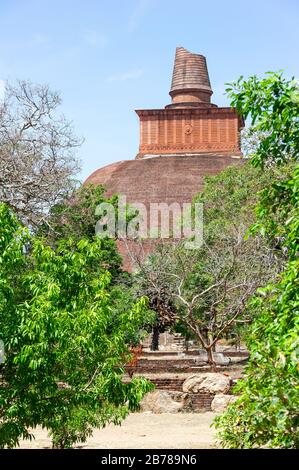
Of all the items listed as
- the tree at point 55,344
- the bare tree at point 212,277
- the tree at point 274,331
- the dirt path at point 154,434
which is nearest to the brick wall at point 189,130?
the bare tree at point 212,277

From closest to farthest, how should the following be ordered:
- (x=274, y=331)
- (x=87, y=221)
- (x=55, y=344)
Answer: (x=274, y=331)
(x=55, y=344)
(x=87, y=221)

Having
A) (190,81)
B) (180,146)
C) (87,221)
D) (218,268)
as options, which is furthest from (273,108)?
(190,81)

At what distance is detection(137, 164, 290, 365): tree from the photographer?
845 inches

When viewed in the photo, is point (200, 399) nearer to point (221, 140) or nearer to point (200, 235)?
point (200, 235)

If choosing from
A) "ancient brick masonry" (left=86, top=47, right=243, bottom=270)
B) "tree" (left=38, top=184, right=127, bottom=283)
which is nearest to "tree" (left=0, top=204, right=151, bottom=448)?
"tree" (left=38, top=184, right=127, bottom=283)

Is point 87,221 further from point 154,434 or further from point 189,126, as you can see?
point 189,126

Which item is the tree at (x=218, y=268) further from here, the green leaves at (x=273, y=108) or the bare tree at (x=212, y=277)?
the green leaves at (x=273, y=108)

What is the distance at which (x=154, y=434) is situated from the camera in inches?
559

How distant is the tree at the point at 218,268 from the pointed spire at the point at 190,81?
75.9ft

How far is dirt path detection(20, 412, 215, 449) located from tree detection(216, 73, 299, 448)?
19.5ft

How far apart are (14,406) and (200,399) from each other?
31.9 feet

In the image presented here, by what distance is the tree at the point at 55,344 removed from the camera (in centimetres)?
813

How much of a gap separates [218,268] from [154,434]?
346 inches
